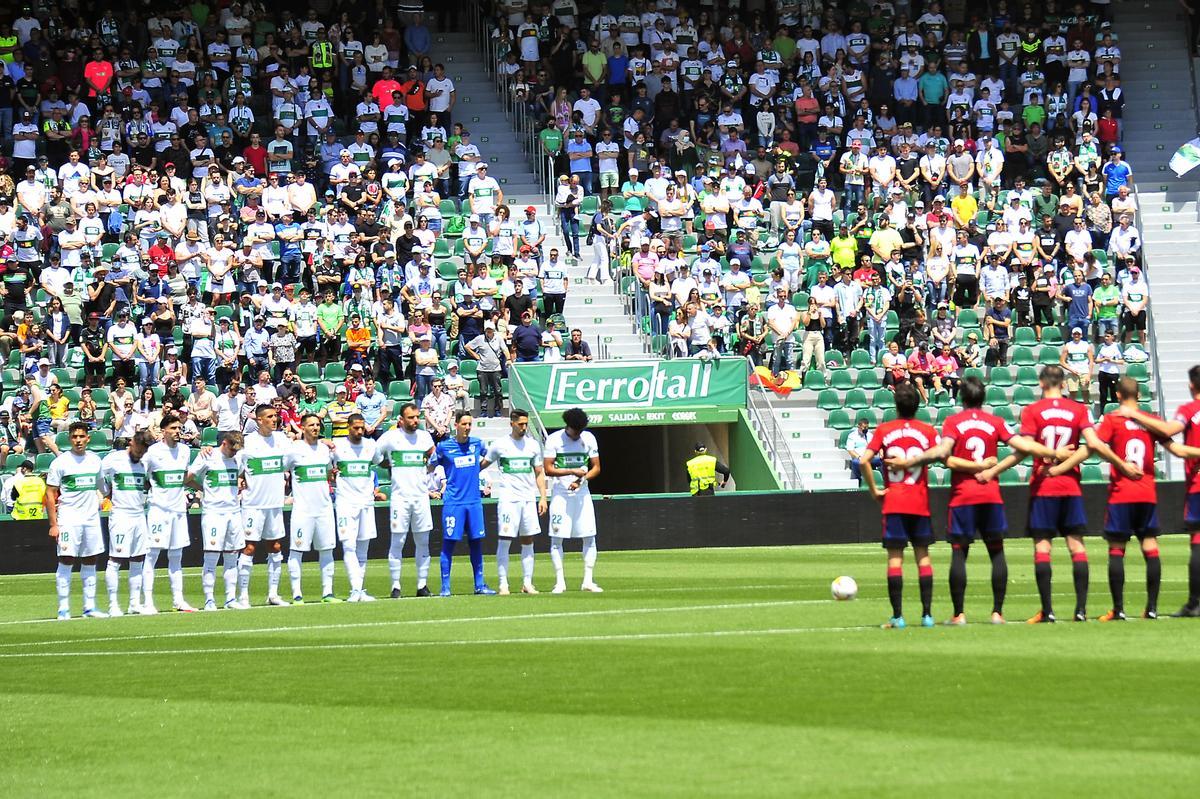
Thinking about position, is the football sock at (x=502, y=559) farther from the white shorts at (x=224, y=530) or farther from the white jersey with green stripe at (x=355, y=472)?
the white shorts at (x=224, y=530)

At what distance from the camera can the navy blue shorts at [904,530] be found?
46.3 ft

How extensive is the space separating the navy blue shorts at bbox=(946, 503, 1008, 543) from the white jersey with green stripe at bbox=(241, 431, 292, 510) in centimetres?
927

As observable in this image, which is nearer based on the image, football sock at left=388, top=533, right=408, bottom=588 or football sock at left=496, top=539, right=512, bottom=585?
football sock at left=496, top=539, right=512, bottom=585

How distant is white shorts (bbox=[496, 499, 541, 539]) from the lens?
21000 millimetres

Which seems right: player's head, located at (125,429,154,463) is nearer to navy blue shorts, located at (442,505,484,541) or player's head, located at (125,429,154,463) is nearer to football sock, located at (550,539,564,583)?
navy blue shorts, located at (442,505,484,541)

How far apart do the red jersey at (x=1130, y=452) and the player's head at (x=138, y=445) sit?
10.9 m

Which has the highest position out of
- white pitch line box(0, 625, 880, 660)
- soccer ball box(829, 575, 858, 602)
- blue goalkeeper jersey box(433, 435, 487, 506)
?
blue goalkeeper jersey box(433, 435, 487, 506)

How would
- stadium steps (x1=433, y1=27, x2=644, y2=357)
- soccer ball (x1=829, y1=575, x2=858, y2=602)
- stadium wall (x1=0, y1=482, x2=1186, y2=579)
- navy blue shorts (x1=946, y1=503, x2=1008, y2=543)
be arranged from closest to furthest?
1. navy blue shorts (x1=946, y1=503, x2=1008, y2=543)
2. soccer ball (x1=829, y1=575, x2=858, y2=602)
3. stadium wall (x1=0, y1=482, x2=1186, y2=579)
4. stadium steps (x1=433, y1=27, x2=644, y2=357)

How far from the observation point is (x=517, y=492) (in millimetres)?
21141

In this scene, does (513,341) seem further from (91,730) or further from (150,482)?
(91,730)

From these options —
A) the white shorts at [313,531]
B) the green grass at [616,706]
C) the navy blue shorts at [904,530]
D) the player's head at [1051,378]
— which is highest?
the player's head at [1051,378]

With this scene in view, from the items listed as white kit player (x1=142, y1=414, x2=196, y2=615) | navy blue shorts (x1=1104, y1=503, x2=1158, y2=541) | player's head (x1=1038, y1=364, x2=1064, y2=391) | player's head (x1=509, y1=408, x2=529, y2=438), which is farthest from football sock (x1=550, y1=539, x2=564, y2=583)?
player's head (x1=1038, y1=364, x2=1064, y2=391)

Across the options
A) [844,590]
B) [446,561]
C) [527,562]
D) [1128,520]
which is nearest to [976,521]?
[1128,520]

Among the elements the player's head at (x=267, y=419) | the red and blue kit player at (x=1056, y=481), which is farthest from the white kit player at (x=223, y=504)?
the red and blue kit player at (x=1056, y=481)
